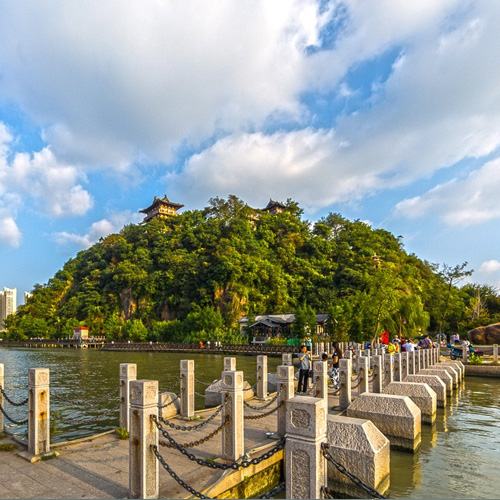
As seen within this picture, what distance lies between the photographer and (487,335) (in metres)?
33.7

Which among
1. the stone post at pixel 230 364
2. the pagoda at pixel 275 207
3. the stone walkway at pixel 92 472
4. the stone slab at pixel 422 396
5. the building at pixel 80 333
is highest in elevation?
the pagoda at pixel 275 207

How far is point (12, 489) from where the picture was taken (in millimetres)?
5645

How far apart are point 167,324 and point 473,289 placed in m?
53.7

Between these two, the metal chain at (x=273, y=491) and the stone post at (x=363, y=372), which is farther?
the stone post at (x=363, y=372)

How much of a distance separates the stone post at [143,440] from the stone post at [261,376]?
686cm

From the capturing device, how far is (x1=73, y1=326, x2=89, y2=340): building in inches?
2805

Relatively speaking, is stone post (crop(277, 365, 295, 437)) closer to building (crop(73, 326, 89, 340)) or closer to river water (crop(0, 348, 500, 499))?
river water (crop(0, 348, 500, 499))

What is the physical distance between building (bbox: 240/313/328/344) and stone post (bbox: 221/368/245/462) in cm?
4429

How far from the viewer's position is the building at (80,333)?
71.2 m

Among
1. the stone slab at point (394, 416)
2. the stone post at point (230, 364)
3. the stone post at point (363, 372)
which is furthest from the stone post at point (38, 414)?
the stone post at point (363, 372)

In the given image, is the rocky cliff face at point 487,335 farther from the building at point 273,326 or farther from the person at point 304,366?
the person at point 304,366

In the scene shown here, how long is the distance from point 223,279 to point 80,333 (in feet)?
97.5

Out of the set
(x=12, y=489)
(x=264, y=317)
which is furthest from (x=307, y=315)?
(x=12, y=489)

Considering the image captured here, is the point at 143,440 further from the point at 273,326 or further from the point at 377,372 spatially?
the point at 273,326
